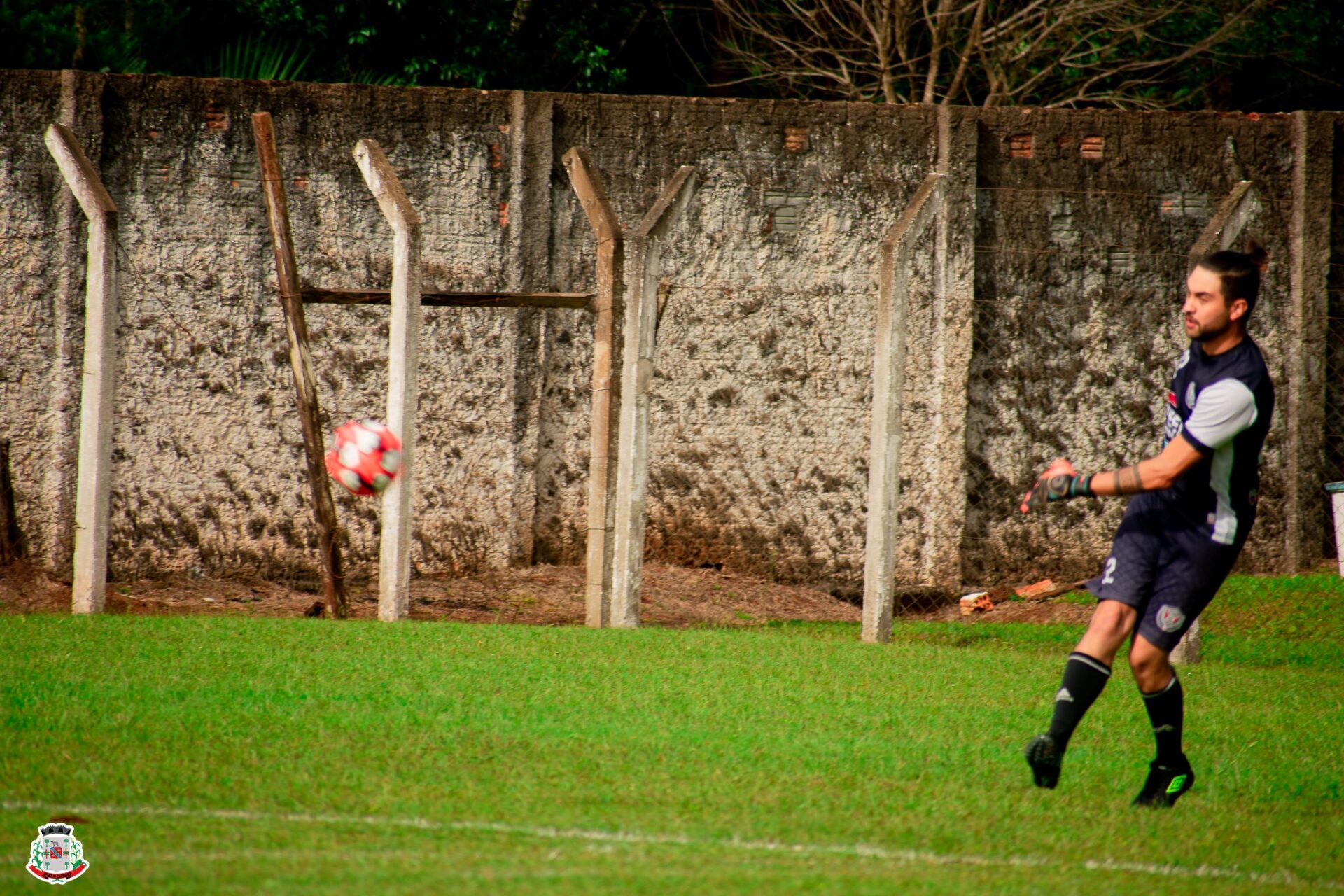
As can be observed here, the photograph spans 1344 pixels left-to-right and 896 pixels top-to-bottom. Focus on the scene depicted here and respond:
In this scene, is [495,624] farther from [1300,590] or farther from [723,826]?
[1300,590]

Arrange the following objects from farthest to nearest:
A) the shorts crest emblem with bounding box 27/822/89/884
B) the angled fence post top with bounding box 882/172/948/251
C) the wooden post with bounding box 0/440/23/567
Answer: the wooden post with bounding box 0/440/23/567, the angled fence post top with bounding box 882/172/948/251, the shorts crest emblem with bounding box 27/822/89/884

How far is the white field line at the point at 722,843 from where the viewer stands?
12.7 feet

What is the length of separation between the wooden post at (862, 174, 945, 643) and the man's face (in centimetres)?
370

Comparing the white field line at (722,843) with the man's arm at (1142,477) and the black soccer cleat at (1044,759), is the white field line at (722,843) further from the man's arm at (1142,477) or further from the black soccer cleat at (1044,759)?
the man's arm at (1142,477)

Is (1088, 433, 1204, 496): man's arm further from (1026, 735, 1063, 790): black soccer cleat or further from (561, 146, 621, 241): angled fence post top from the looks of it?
(561, 146, 621, 241): angled fence post top

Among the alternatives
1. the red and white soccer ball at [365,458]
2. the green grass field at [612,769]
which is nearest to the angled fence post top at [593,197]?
the red and white soccer ball at [365,458]

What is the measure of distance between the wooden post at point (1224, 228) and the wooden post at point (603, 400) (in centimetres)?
332

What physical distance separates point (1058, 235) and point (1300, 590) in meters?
3.12

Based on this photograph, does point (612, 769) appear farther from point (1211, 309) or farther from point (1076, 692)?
point (1211, 309)

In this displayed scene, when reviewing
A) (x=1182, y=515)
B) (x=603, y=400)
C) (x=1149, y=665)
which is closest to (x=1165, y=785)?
(x=1149, y=665)

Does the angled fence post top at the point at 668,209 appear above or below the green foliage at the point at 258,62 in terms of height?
below

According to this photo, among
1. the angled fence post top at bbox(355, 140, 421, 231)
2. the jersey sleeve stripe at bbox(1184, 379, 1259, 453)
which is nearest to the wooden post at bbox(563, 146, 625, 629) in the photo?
the angled fence post top at bbox(355, 140, 421, 231)

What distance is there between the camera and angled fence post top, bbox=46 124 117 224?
8.37 m

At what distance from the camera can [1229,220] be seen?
817 centimetres
